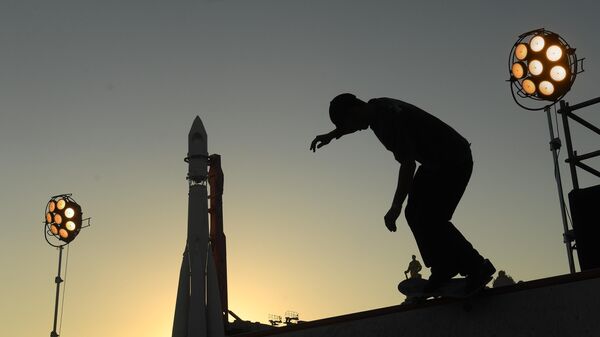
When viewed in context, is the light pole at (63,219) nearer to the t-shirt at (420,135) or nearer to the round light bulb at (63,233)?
the round light bulb at (63,233)

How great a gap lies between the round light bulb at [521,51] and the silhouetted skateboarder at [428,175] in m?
8.14

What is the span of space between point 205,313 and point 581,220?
12550 millimetres

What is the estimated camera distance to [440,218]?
4902 mm

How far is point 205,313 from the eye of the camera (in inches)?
691

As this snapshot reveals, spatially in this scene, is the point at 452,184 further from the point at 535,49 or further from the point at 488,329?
the point at 535,49

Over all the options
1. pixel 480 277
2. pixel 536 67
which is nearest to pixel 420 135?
pixel 480 277

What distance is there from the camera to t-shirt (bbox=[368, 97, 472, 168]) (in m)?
4.98

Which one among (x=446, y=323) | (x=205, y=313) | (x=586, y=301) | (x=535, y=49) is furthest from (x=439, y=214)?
(x=205, y=313)

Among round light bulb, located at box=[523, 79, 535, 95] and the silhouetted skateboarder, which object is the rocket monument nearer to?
round light bulb, located at box=[523, 79, 535, 95]

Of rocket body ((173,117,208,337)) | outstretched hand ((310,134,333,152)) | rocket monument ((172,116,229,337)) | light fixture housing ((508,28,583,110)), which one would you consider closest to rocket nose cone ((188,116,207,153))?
rocket body ((173,117,208,337))

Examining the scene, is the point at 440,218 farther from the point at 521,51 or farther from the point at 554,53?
the point at 521,51

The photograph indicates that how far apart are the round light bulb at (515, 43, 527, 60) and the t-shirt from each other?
26.7 ft

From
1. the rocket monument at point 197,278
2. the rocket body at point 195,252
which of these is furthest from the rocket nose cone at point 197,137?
the rocket monument at point 197,278

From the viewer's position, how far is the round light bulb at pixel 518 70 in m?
12.3
